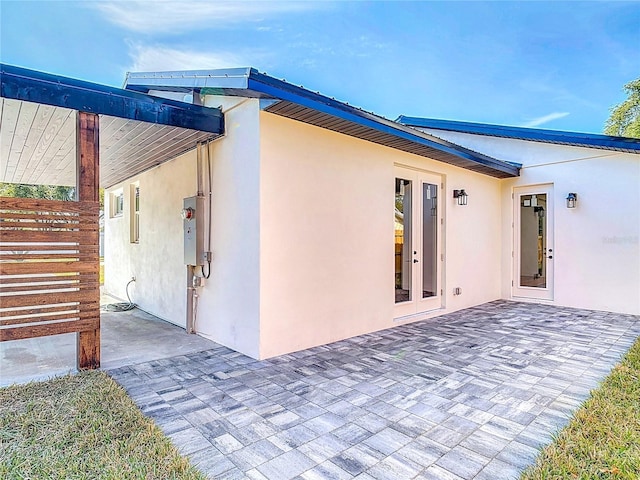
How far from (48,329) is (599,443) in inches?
183

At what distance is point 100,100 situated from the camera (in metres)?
3.65

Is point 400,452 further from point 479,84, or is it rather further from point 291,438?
point 479,84

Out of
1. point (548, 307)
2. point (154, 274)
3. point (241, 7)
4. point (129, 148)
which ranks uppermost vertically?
point (241, 7)

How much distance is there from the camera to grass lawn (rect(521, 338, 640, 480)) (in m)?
2.07

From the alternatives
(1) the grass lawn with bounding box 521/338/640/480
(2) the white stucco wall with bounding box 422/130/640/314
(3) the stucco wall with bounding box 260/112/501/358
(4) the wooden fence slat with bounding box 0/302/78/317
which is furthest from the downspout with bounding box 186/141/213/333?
(2) the white stucco wall with bounding box 422/130/640/314

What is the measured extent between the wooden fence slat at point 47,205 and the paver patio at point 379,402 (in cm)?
171

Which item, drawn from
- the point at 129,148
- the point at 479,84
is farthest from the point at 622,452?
the point at 479,84

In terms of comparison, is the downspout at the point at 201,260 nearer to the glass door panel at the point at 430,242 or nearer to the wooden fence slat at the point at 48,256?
the wooden fence slat at the point at 48,256

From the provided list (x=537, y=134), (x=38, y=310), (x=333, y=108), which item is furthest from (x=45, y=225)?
(x=537, y=134)

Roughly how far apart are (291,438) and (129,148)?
15.9 ft

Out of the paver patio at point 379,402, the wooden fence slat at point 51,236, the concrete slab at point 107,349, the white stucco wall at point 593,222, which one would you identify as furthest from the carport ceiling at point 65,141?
the white stucco wall at point 593,222

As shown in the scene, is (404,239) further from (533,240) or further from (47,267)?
(47,267)

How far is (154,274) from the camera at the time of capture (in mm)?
6789

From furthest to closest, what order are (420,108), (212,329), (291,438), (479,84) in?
1. (420,108)
2. (479,84)
3. (212,329)
4. (291,438)
